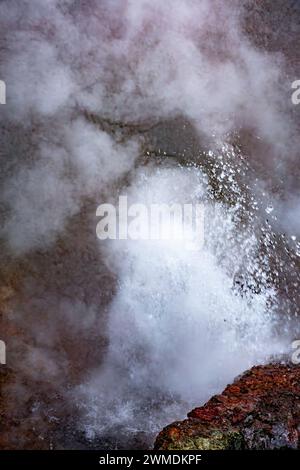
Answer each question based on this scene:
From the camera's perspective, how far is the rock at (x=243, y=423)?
2727 millimetres

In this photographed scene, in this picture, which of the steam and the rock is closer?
the rock

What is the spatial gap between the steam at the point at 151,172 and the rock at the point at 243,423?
1.49 ft

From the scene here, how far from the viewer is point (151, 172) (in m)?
4.49

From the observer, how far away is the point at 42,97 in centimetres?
446

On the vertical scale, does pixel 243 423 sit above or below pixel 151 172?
below

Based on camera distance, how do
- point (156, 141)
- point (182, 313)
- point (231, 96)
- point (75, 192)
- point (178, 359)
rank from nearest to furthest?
point (178, 359) → point (182, 313) → point (75, 192) → point (156, 141) → point (231, 96)

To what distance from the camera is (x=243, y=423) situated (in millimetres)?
2838

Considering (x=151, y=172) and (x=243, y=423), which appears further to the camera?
(x=151, y=172)

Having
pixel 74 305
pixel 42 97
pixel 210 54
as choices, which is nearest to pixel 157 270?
pixel 74 305

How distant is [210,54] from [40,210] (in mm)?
2517

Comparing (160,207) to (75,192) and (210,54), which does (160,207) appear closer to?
(75,192)

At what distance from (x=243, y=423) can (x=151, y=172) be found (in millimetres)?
2413

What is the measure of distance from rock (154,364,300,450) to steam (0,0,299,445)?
0.46 m

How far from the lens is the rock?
2.73 metres
